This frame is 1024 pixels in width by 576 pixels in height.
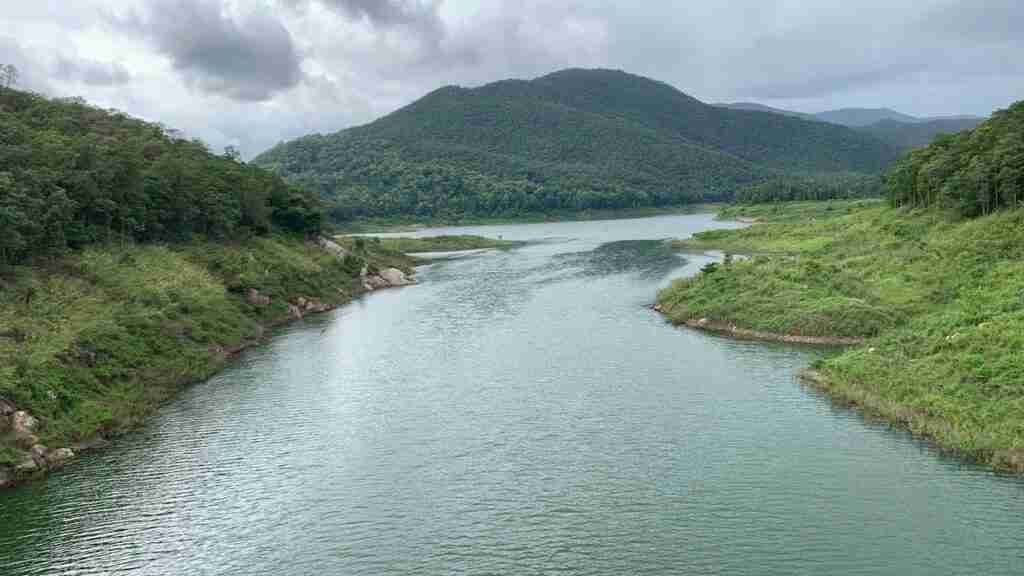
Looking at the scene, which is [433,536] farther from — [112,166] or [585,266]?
[585,266]

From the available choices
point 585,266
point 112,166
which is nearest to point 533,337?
point 112,166

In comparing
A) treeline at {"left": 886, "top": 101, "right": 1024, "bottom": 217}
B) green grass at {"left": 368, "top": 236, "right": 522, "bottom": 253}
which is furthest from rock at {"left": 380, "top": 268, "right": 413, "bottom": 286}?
treeline at {"left": 886, "top": 101, "right": 1024, "bottom": 217}

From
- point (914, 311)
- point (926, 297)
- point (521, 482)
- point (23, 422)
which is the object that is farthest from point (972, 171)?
point (23, 422)

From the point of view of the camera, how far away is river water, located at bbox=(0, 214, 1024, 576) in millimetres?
24938

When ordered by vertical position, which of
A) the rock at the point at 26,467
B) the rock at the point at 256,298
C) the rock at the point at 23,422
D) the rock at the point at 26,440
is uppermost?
the rock at the point at 256,298

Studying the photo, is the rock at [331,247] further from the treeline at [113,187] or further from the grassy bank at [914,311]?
the grassy bank at [914,311]

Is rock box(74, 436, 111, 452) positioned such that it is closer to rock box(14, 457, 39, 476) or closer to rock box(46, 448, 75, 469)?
rock box(46, 448, 75, 469)

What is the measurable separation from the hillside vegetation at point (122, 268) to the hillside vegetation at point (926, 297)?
124ft

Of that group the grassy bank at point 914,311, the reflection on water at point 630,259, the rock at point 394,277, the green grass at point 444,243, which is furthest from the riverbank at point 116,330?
the green grass at point 444,243

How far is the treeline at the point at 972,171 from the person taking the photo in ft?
222

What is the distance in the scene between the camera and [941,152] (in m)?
89.1

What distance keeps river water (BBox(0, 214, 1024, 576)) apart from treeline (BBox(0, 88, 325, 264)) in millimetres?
18732

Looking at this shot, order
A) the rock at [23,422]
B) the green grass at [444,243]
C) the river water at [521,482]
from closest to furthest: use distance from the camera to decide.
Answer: the river water at [521,482] < the rock at [23,422] < the green grass at [444,243]

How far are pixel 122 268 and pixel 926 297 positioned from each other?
2358 inches
